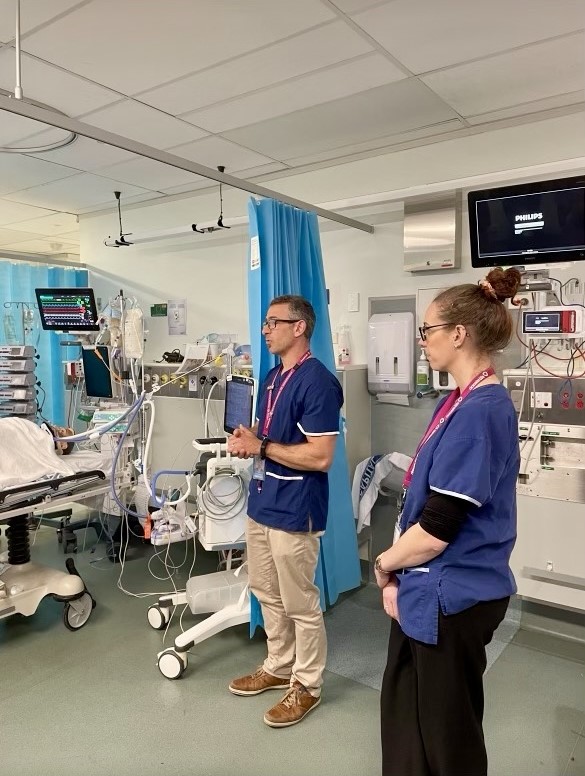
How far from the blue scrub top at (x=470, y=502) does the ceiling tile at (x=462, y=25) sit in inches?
59.6

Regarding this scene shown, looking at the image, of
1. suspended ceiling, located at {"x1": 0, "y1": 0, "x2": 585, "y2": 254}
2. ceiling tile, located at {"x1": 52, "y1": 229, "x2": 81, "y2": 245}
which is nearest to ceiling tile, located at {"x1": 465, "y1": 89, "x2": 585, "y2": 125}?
suspended ceiling, located at {"x1": 0, "y1": 0, "x2": 585, "y2": 254}

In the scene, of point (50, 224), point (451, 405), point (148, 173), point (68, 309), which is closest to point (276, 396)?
point (451, 405)

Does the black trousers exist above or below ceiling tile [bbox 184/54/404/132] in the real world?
below

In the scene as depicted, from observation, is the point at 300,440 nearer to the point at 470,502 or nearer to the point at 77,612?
the point at 470,502

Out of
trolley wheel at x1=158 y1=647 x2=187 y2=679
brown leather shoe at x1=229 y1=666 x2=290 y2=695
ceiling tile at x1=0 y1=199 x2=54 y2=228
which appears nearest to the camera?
brown leather shoe at x1=229 y1=666 x2=290 y2=695

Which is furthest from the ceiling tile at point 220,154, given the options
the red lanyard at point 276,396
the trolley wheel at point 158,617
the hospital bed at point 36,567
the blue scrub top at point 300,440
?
the trolley wheel at point 158,617

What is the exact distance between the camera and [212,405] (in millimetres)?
4250

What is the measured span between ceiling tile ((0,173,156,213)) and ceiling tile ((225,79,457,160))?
1.42m

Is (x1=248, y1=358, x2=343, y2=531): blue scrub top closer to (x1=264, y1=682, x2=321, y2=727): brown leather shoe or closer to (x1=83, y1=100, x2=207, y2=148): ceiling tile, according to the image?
(x1=264, y1=682, x2=321, y2=727): brown leather shoe

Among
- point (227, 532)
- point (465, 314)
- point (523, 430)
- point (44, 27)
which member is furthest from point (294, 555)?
point (44, 27)

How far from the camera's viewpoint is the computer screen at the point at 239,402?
8.73 ft

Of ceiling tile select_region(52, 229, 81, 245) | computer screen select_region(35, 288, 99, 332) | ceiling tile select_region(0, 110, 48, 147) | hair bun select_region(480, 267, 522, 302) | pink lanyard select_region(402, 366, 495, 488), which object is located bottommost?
pink lanyard select_region(402, 366, 495, 488)

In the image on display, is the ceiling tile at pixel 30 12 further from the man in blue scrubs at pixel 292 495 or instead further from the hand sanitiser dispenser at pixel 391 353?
the hand sanitiser dispenser at pixel 391 353

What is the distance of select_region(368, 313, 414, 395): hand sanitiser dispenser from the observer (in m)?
3.51
